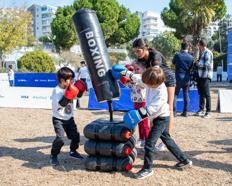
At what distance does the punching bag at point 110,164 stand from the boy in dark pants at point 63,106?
57 cm

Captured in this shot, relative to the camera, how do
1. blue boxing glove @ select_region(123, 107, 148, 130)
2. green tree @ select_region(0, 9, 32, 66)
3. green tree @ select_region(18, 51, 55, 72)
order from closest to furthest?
blue boxing glove @ select_region(123, 107, 148, 130) → green tree @ select_region(18, 51, 55, 72) → green tree @ select_region(0, 9, 32, 66)

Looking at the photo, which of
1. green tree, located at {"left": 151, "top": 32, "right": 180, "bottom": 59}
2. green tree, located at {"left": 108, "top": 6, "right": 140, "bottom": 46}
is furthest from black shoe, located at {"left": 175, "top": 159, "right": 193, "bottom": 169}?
green tree, located at {"left": 151, "top": 32, "right": 180, "bottom": 59}

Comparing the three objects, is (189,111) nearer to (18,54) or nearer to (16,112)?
(16,112)

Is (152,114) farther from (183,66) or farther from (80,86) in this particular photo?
(183,66)

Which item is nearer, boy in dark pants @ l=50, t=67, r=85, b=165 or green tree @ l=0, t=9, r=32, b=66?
boy in dark pants @ l=50, t=67, r=85, b=165

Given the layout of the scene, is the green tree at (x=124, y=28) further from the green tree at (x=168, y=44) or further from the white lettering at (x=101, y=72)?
the white lettering at (x=101, y=72)

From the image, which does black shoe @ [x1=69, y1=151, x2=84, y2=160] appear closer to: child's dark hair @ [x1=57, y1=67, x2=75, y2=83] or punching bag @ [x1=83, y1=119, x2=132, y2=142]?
punching bag @ [x1=83, y1=119, x2=132, y2=142]

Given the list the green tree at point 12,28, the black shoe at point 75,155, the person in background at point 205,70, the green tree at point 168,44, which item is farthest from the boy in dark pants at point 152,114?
the green tree at point 168,44

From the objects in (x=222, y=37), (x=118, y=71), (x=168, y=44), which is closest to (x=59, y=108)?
(x=118, y=71)

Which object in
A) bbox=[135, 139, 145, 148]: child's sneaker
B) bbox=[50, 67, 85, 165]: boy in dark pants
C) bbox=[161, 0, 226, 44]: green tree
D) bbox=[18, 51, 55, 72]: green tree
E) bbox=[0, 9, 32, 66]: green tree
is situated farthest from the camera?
bbox=[0, 9, 32, 66]: green tree

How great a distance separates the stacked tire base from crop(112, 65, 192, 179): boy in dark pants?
0.25m

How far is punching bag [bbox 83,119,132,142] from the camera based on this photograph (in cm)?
479

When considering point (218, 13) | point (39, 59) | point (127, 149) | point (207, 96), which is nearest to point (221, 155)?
point (127, 149)

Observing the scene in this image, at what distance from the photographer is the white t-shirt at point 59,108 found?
5.20 m
